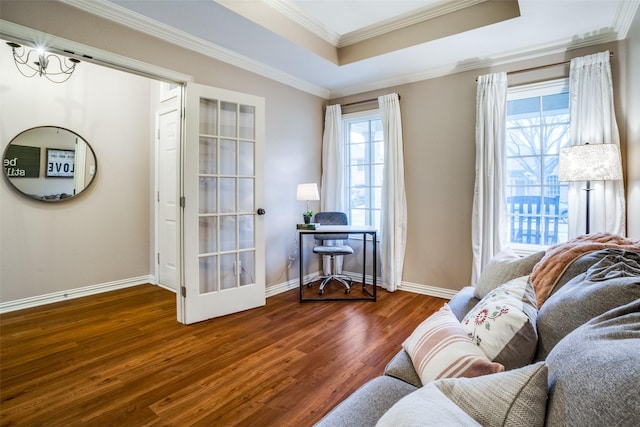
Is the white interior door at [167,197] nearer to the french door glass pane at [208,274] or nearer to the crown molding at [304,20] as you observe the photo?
the french door glass pane at [208,274]

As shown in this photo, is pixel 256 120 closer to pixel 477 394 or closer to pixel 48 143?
pixel 48 143

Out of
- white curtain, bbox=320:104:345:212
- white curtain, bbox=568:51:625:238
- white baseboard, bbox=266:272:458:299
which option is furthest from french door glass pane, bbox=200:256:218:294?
white curtain, bbox=568:51:625:238

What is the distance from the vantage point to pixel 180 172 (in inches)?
113

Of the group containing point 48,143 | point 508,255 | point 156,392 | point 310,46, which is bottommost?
point 156,392

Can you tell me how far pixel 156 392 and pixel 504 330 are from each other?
1.94 meters

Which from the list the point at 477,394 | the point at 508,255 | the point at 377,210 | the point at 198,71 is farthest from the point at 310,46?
the point at 477,394

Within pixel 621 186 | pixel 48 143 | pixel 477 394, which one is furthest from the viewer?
pixel 48 143

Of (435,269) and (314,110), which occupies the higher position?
(314,110)

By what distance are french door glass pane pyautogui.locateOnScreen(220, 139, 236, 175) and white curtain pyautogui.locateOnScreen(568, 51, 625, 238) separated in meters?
3.18

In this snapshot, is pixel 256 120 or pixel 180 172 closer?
pixel 180 172

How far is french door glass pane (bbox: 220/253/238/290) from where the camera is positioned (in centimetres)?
311

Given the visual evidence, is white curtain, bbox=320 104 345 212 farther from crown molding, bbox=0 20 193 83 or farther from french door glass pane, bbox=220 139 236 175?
crown molding, bbox=0 20 193 83

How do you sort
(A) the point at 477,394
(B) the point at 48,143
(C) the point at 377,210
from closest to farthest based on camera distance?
(A) the point at 477,394
(B) the point at 48,143
(C) the point at 377,210

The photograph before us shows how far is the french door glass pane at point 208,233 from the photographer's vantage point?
9.82 feet
